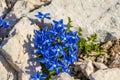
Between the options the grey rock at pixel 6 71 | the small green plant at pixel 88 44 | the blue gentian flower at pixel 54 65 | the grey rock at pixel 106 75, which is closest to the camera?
the grey rock at pixel 106 75

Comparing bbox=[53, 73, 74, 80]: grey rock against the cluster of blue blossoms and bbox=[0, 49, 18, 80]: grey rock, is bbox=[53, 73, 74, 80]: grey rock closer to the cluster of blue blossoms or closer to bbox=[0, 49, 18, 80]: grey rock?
the cluster of blue blossoms

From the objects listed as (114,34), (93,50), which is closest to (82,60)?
(93,50)

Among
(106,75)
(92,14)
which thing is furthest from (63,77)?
(92,14)

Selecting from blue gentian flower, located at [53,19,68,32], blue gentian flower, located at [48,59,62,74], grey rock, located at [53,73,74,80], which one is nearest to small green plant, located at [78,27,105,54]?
blue gentian flower, located at [53,19,68,32]

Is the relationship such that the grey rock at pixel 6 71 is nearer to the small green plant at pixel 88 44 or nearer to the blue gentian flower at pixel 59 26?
the blue gentian flower at pixel 59 26

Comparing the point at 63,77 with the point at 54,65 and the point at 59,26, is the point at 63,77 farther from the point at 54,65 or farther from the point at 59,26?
the point at 59,26

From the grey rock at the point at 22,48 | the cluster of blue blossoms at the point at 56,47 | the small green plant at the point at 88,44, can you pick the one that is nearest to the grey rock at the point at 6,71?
the grey rock at the point at 22,48

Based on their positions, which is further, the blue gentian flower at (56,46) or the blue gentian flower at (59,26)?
the blue gentian flower at (59,26)
